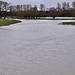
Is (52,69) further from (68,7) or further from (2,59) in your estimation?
(68,7)

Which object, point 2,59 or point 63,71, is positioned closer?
point 63,71

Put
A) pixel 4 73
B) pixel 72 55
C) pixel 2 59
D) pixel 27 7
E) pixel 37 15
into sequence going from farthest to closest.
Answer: pixel 27 7, pixel 37 15, pixel 72 55, pixel 2 59, pixel 4 73

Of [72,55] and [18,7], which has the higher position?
[18,7]

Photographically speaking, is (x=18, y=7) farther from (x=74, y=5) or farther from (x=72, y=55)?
(x=72, y=55)

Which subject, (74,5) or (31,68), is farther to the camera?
(74,5)

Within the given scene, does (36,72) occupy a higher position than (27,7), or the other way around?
(27,7)

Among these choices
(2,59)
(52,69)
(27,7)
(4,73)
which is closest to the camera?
(4,73)

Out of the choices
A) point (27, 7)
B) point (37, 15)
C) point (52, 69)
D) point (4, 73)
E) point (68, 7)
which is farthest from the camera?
point (27, 7)

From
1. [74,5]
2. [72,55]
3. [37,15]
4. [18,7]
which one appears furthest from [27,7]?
[72,55]

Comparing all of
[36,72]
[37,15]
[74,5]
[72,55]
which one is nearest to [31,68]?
[36,72]

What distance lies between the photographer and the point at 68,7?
126938mm

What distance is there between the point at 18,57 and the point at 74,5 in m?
114

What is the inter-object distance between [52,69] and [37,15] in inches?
4169

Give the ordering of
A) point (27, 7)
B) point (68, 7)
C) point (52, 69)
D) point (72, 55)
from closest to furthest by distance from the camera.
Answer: point (52, 69), point (72, 55), point (68, 7), point (27, 7)
